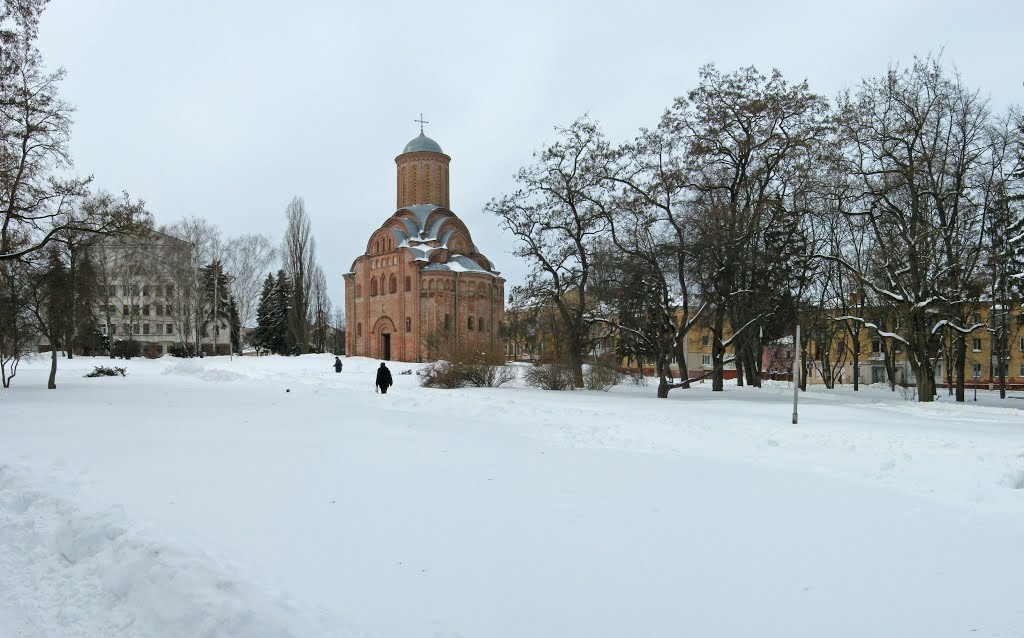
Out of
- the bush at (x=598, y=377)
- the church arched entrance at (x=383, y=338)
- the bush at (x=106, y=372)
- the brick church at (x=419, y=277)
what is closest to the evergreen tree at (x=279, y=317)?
the brick church at (x=419, y=277)

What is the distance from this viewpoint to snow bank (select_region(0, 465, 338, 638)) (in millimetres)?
3834

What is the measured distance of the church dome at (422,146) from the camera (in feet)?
182

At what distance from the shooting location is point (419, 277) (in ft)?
168

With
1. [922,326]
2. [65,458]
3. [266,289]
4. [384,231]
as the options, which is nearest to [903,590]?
[65,458]

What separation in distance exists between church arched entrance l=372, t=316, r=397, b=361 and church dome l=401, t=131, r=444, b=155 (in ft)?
47.4

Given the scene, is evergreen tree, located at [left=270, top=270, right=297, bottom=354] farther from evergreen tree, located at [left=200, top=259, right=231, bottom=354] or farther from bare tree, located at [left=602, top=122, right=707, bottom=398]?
bare tree, located at [left=602, top=122, right=707, bottom=398]

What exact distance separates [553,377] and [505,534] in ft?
62.6

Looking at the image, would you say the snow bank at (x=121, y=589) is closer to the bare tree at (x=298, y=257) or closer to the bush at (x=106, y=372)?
the bush at (x=106, y=372)

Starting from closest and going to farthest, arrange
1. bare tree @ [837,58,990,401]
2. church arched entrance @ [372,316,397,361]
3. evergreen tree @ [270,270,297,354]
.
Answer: bare tree @ [837,58,990,401] → church arched entrance @ [372,316,397,361] → evergreen tree @ [270,270,297,354]

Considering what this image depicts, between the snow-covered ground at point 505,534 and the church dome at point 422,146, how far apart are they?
46.8m

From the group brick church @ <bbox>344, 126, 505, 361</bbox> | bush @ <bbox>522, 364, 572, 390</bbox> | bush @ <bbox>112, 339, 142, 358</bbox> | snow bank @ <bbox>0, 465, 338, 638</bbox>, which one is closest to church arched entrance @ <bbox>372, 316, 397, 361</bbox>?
brick church @ <bbox>344, 126, 505, 361</bbox>

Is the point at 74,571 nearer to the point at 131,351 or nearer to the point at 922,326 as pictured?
the point at 922,326

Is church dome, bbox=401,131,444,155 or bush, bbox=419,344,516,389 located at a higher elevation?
church dome, bbox=401,131,444,155

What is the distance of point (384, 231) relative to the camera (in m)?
54.3
